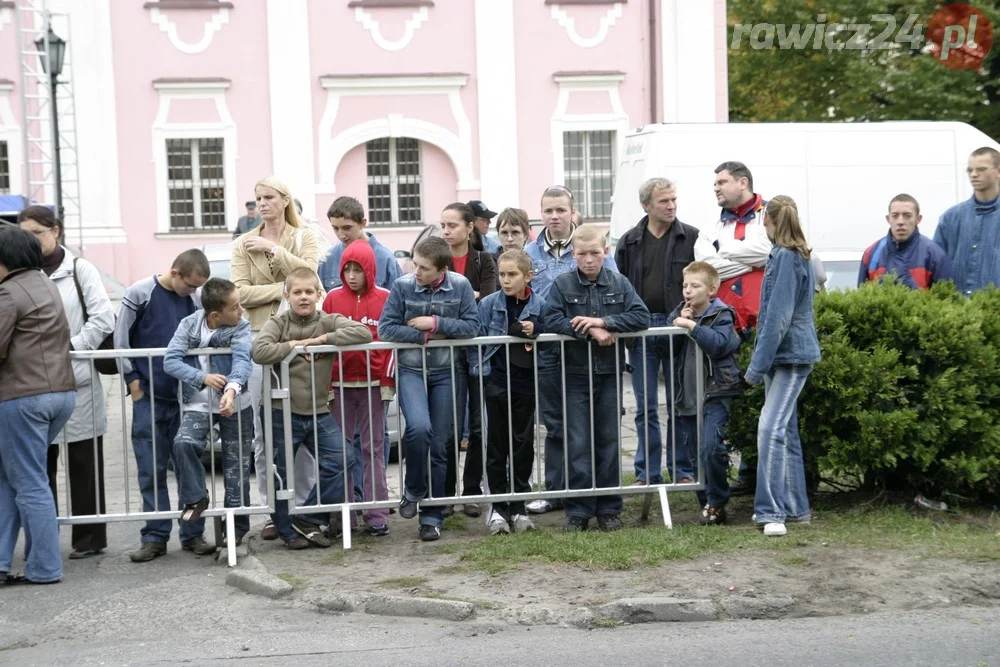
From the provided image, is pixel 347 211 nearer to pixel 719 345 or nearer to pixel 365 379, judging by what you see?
pixel 365 379

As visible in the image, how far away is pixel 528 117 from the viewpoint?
27203 millimetres

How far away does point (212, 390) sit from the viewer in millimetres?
8008

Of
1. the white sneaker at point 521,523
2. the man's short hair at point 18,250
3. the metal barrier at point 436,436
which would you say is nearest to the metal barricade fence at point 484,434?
the metal barrier at point 436,436

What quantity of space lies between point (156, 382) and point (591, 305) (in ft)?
8.68

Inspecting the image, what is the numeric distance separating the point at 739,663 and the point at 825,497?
301 centimetres

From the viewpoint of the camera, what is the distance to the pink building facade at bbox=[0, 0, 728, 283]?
25.9m

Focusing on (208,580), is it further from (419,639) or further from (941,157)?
(941,157)

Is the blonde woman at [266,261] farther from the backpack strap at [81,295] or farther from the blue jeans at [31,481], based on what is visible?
the blue jeans at [31,481]

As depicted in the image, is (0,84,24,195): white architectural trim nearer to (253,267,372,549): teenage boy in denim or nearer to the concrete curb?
(253,267,372,549): teenage boy in denim

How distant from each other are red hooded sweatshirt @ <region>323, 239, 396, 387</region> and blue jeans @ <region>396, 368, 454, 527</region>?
16 centimetres

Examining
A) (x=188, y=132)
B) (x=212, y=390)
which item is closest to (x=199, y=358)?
(x=212, y=390)

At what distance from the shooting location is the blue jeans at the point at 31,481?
755 centimetres

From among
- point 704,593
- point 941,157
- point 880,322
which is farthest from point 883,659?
point 941,157

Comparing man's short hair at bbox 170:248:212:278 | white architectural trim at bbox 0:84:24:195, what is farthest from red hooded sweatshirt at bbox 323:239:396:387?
white architectural trim at bbox 0:84:24:195
